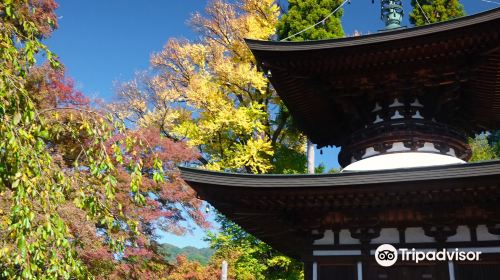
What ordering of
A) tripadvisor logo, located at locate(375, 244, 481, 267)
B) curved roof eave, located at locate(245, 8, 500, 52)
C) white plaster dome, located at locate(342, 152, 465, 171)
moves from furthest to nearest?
1. white plaster dome, located at locate(342, 152, 465, 171)
2. tripadvisor logo, located at locate(375, 244, 481, 267)
3. curved roof eave, located at locate(245, 8, 500, 52)

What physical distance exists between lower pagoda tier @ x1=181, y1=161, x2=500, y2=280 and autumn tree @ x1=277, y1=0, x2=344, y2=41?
14.2 m

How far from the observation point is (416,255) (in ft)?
23.2

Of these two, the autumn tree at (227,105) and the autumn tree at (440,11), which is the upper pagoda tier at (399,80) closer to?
the autumn tree at (227,105)

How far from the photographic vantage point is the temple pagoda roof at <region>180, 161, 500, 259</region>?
596 centimetres

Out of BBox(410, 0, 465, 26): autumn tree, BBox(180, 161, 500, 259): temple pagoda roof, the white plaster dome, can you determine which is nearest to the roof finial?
the white plaster dome

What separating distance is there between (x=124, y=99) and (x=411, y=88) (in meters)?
20.2

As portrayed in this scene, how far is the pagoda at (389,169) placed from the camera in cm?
645

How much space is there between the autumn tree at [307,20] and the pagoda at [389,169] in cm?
1206

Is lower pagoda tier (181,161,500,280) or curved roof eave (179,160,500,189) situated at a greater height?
curved roof eave (179,160,500,189)

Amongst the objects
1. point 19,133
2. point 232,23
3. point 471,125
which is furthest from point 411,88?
point 232,23

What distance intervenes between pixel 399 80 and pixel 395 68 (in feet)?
1.04

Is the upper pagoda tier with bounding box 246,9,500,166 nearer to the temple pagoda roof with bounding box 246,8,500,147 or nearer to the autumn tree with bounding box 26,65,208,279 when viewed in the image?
the temple pagoda roof with bounding box 246,8,500,147

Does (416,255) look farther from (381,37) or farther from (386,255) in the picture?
(381,37)

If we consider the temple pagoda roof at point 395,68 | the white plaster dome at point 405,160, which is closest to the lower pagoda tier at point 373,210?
the white plaster dome at point 405,160
